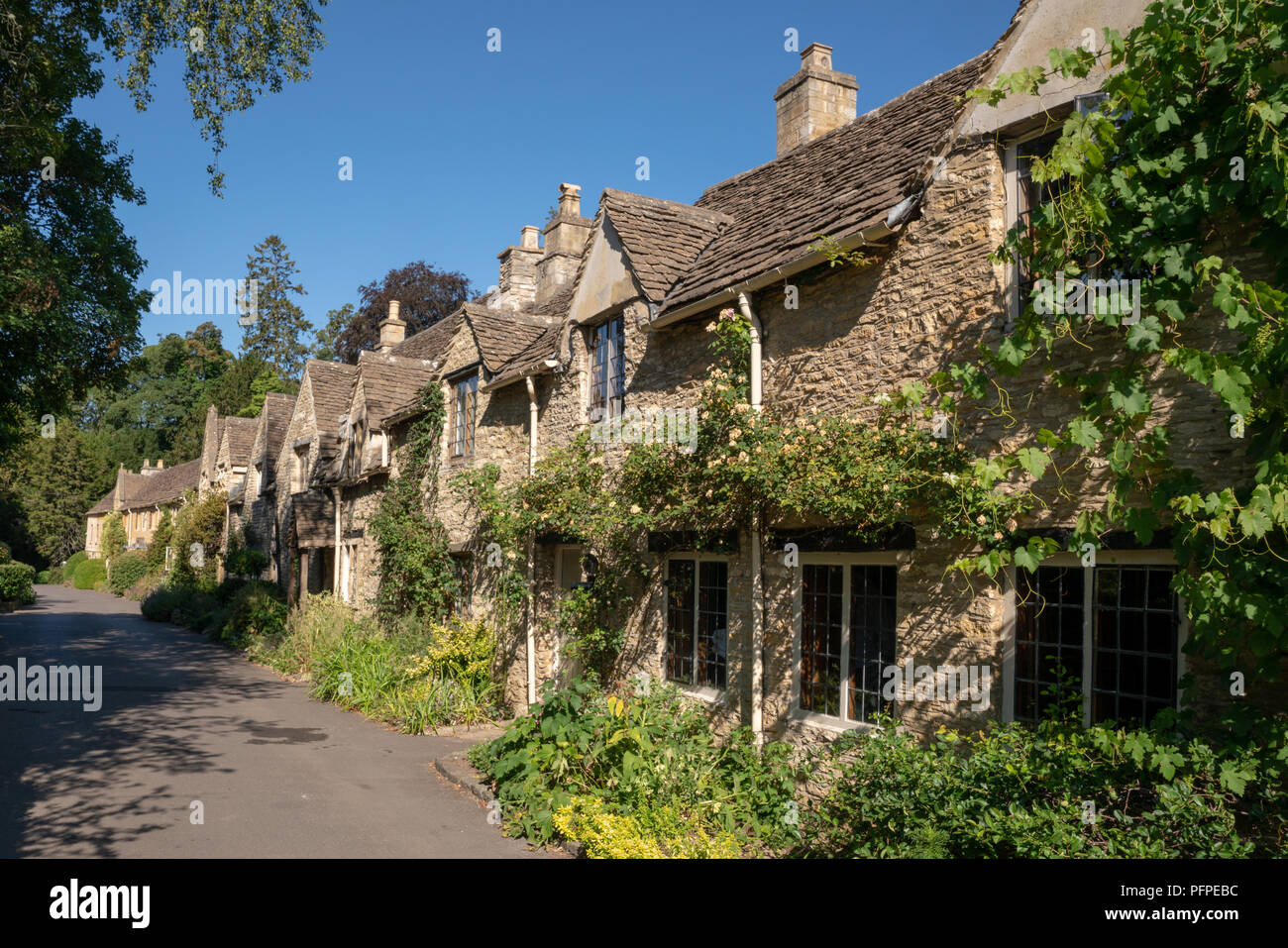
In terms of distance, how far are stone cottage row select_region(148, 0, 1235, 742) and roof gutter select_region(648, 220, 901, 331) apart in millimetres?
26

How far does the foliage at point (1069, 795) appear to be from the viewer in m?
4.99

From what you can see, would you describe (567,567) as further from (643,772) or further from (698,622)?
(643,772)

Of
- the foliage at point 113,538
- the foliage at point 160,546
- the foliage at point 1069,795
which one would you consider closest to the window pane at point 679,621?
the foliage at point 1069,795

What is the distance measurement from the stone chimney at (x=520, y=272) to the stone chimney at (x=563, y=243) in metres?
1.83

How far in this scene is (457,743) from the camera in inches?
530

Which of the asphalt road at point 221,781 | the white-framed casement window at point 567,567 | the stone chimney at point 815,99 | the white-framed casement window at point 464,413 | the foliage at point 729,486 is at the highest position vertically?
the stone chimney at point 815,99

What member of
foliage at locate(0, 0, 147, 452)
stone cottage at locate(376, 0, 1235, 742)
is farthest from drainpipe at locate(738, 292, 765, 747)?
foliage at locate(0, 0, 147, 452)

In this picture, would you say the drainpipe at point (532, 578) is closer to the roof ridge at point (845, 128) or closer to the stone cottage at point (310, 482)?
the roof ridge at point (845, 128)

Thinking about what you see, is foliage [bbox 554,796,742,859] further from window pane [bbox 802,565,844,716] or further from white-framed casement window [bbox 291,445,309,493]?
white-framed casement window [bbox 291,445,309,493]

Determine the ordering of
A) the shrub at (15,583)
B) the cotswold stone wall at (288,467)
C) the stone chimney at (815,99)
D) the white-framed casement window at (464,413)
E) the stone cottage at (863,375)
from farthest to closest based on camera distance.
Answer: the shrub at (15,583), the cotswold stone wall at (288,467), the white-framed casement window at (464,413), the stone chimney at (815,99), the stone cottage at (863,375)

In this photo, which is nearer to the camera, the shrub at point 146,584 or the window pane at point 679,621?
the window pane at point 679,621

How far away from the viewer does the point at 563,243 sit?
68.8ft

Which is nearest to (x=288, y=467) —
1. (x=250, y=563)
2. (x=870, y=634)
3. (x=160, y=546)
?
(x=250, y=563)

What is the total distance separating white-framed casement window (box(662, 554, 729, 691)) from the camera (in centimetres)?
1059
